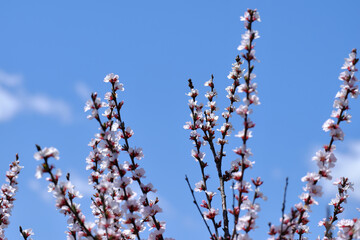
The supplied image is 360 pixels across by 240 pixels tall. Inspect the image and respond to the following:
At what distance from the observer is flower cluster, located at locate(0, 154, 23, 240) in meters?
6.42

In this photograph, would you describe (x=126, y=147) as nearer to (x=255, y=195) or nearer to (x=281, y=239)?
(x=255, y=195)

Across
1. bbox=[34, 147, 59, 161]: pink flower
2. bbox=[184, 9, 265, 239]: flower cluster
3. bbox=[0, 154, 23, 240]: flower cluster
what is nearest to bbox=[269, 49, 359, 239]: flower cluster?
bbox=[184, 9, 265, 239]: flower cluster

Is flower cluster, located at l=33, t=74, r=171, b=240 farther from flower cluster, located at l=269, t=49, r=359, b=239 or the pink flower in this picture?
flower cluster, located at l=269, t=49, r=359, b=239

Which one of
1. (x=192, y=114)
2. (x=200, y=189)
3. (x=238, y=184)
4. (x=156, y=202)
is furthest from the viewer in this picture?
(x=192, y=114)

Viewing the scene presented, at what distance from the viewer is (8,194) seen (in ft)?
21.2

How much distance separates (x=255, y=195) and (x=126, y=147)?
172 centimetres

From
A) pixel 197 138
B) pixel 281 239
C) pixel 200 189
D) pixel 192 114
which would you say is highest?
pixel 192 114

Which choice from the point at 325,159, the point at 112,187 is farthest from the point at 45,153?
the point at 325,159

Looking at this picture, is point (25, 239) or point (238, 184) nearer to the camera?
point (238, 184)

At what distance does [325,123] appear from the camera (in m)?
4.44

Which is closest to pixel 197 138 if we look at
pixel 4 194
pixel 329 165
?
Result: pixel 329 165

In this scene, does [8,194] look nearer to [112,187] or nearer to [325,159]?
[112,187]

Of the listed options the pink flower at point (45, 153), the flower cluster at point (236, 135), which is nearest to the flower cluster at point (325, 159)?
the flower cluster at point (236, 135)

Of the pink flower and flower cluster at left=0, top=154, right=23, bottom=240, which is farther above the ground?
flower cluster at left=0, top=154, right=23, bottom=240
